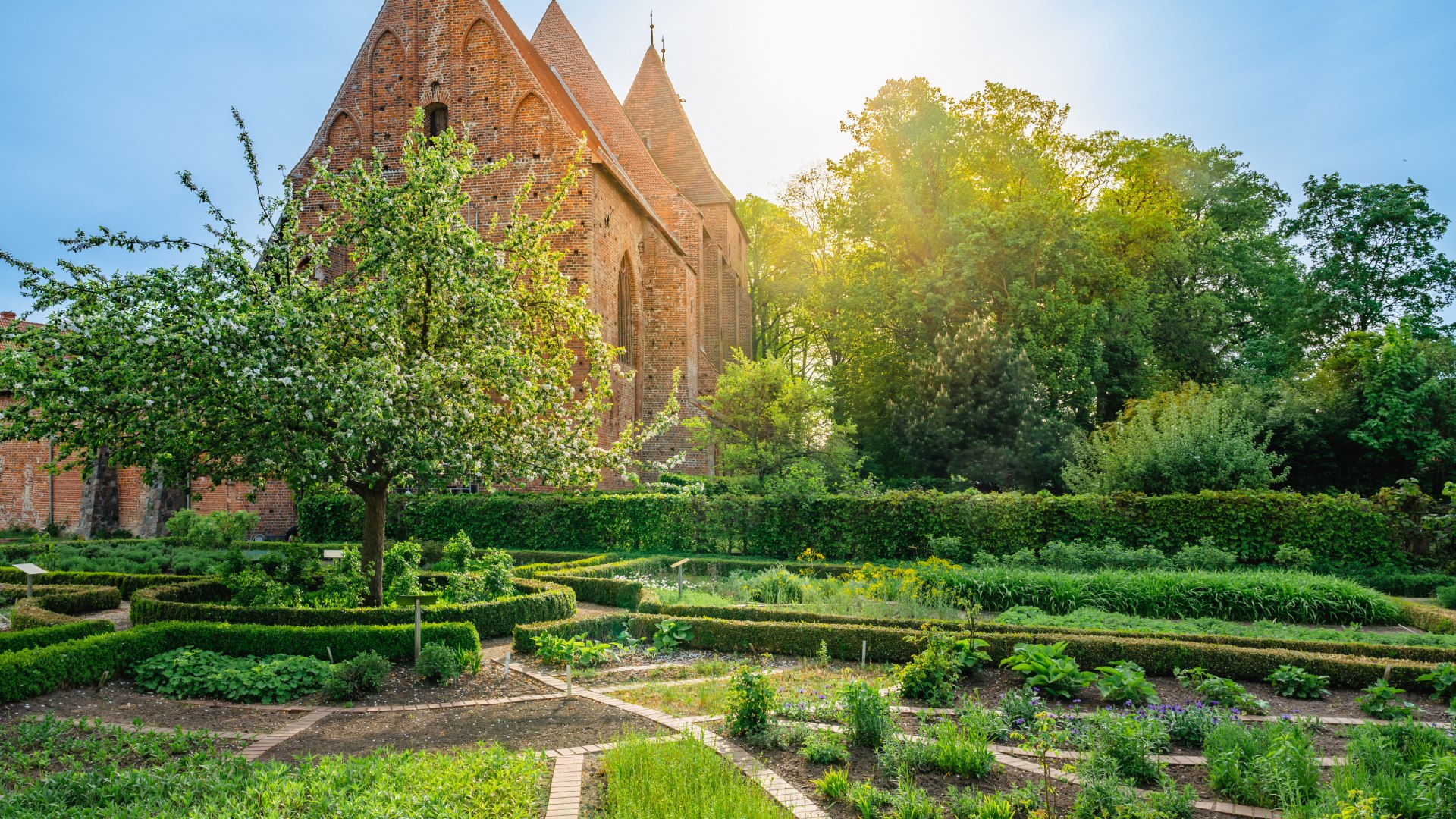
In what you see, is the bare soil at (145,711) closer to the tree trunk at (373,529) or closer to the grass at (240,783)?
the grass at (240,783)

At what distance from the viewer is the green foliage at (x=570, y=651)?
8039 mm

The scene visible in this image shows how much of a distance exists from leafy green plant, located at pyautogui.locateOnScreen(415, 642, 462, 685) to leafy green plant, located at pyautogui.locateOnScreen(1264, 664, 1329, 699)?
7027 millimetres

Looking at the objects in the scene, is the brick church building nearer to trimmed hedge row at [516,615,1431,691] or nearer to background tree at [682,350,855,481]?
background tree at [682,350,855,481]

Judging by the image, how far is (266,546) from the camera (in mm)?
18219

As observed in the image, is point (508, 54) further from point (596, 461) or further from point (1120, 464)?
point (1120, 464)

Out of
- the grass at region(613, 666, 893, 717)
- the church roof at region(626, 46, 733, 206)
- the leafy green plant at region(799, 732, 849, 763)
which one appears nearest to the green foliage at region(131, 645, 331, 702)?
the grass at region(613, 666, 893, 717)

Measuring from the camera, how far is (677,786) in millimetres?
4590

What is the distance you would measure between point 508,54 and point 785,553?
14.1 metres

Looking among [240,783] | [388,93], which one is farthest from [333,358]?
[388,93]

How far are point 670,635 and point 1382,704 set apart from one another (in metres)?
6.06

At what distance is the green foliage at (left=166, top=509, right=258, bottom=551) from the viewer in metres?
16.9

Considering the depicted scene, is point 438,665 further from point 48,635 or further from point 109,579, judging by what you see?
point 109,579

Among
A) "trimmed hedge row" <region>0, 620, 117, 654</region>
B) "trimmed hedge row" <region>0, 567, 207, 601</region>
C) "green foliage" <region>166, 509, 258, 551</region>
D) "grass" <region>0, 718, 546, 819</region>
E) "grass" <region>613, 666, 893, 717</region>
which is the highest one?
"green foliage" <region>166, 509, 258, 551</region>

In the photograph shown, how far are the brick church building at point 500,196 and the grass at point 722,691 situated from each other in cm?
→ 1252
